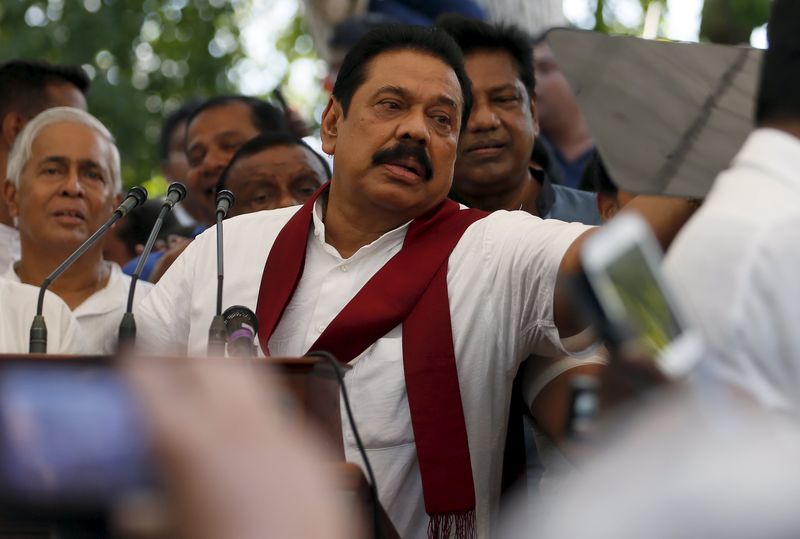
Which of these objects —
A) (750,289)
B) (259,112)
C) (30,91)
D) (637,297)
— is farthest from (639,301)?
(30,91)

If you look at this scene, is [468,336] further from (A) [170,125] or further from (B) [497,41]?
(A) [170,125]

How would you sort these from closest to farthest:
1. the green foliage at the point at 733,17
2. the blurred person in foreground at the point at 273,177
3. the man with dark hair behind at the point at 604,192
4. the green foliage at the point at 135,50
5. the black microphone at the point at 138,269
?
the black microphone at the point at 138,269 → the man with dark hair behind at the point at 604,192 → the blurred person in foreground at the point at 273,177 → the green foliage at the point at 733,17 → the green foliage at the point at 135,50

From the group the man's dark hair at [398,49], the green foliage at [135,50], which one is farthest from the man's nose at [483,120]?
the green foliage at [135,50]

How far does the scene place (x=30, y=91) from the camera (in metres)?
6.77

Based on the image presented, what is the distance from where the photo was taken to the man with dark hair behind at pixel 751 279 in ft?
6.44

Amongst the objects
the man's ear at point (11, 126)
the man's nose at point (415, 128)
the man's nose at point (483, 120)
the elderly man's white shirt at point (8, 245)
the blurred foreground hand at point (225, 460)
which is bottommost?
the elderly man's white shirt at point (8, 245)

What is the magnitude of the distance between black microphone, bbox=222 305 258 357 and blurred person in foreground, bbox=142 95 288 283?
2615mm

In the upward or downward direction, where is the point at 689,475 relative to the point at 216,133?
upward

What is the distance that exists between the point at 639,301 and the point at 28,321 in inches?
126

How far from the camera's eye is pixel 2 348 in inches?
179

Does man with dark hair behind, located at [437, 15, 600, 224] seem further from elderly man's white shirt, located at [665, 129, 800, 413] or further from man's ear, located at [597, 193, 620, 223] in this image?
elderly man's white shirt, located at [665, 129, 800, 413]

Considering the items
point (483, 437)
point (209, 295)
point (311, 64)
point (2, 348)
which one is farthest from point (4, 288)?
point (311, 64)

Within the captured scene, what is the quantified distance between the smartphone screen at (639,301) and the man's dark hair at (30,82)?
524cm

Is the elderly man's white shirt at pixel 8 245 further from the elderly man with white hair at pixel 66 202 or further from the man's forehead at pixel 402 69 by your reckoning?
the man's forehead at pixel 402 69
